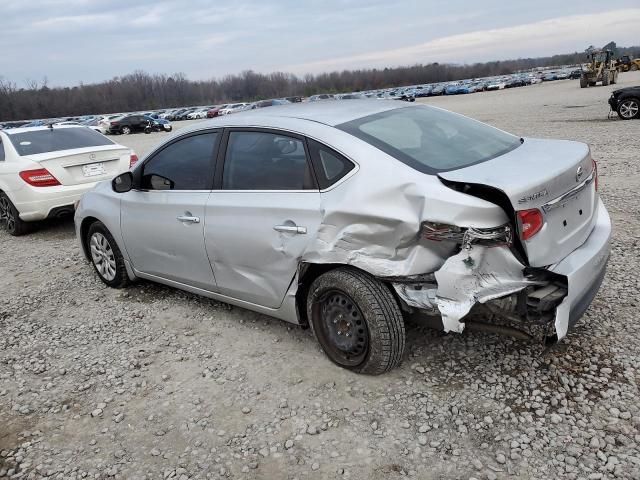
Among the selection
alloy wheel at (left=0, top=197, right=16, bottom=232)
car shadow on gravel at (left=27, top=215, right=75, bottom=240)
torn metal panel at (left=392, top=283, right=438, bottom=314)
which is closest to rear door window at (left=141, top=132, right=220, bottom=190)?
torn metal panel at (left=392, top=283, right=438, bottom=314)

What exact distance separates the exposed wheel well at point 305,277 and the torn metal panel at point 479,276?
24.1 inches

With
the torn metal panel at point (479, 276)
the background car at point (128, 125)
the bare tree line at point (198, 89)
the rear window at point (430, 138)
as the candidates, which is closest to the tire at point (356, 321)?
the torn metal panel at point (479, 276)

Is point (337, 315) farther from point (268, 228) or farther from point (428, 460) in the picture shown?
point (428, 460)

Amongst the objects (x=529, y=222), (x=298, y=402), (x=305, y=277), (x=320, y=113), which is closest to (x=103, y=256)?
(x=305, y=277)

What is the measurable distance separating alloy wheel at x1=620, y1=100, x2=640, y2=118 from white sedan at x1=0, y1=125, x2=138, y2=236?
13.8 metres

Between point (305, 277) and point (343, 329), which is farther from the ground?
point (305, 277)

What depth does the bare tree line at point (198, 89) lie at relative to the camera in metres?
97.1

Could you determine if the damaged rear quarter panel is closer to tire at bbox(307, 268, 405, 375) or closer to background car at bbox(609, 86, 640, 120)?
tire at bbox(307, 268, 405, 375)

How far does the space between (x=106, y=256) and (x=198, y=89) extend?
131581mm

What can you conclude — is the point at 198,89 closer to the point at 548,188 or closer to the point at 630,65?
the point at 630,65

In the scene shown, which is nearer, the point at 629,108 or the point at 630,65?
the point at 629,108

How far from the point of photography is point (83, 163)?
7070 millimetres

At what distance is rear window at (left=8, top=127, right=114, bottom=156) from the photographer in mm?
7207

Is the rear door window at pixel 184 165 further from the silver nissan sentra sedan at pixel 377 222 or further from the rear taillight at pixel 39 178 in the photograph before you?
the rear taillight at pixel 39 178
